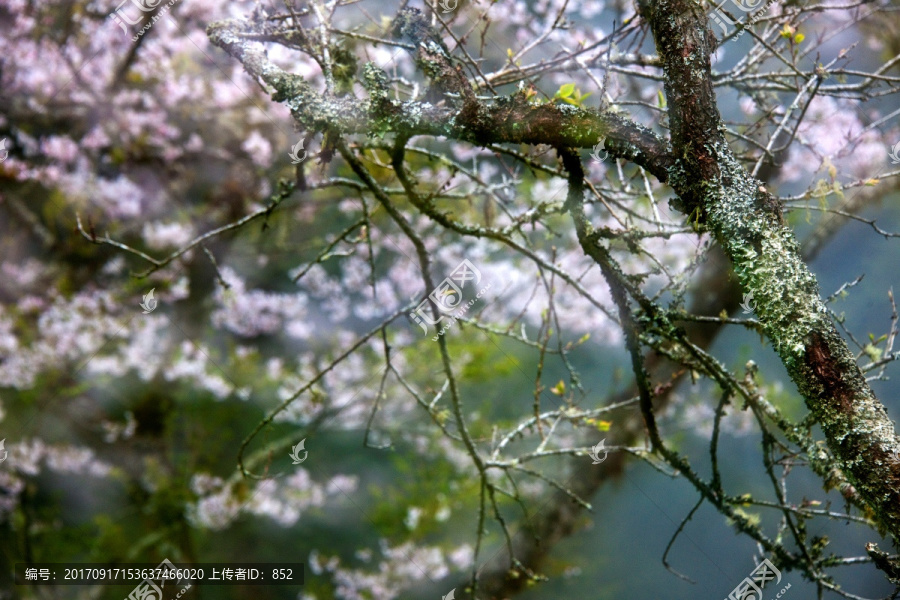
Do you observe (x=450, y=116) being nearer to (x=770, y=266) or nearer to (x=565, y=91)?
(x=565, y=91)

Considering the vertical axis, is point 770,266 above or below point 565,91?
below

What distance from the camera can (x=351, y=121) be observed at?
761 mm

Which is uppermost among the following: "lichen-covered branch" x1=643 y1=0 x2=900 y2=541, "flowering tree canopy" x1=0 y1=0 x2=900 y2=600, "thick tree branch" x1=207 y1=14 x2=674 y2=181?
"flowering tree canopy" x1=0 y1=0 x2=900 y2=600

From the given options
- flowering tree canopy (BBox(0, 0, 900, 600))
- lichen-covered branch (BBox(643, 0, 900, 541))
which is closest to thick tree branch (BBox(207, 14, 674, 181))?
lichen-covered branch (BBox(643, 0, 900, 541))

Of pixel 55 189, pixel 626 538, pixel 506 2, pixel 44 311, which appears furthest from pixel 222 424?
pixel 506 2

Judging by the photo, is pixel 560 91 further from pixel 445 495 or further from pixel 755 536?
pixel 445 495

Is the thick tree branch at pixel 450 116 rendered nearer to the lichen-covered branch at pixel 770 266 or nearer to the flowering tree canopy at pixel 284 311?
the lichen-covered branch at pixel 770 266

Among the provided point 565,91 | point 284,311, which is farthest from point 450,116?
point 284,311

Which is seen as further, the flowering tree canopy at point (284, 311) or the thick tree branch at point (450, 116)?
the flowering tree canopy at point (284, 311)

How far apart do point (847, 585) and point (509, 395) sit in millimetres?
1253

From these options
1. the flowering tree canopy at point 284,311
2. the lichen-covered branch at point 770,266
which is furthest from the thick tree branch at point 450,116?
the flowering tree canopy at point 284,311

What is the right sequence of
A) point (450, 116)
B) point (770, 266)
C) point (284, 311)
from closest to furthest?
point (770, 266) → point (450, 116) → point (284, 311)

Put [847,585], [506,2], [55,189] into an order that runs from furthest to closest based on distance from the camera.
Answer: [55,189] → [506,2] → [847,585]

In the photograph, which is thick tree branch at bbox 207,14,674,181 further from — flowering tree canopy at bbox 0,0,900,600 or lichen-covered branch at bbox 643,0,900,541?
flowering tree canopy at bbox 0,0,900,600
